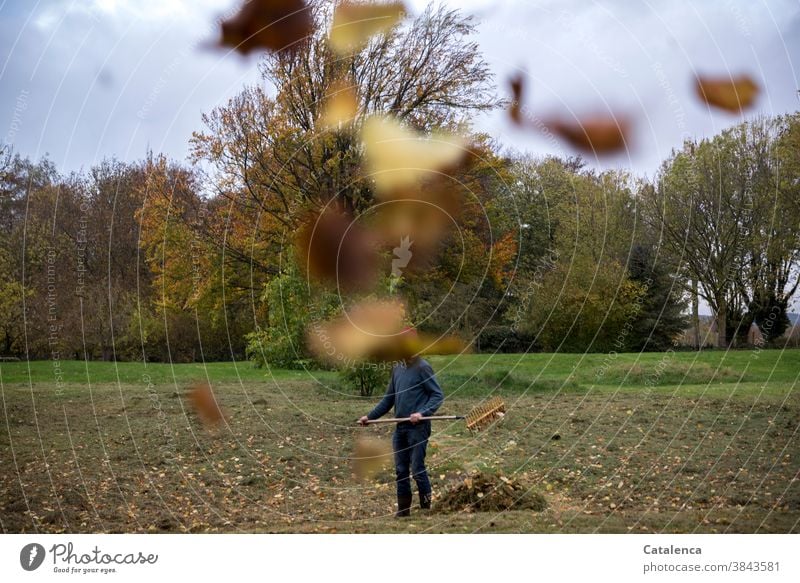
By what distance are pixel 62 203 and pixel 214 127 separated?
10.0ft

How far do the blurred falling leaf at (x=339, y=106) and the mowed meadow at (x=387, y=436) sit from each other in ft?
15.0

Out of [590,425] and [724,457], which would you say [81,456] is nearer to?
[590,425]

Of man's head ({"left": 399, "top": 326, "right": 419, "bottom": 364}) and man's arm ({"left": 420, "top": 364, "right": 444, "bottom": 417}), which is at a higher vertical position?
man's head ({"left": 399, "top": 326, "right": 419, "bottom": 364})

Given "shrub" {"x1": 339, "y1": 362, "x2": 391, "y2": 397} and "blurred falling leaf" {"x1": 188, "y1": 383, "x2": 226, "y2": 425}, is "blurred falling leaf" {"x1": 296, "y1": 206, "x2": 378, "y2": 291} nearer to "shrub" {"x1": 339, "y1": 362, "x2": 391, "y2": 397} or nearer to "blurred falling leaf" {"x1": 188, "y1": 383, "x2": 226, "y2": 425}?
"shrub" {"x1": 339, "y1": 362, "x2": 391, "y2": 397}

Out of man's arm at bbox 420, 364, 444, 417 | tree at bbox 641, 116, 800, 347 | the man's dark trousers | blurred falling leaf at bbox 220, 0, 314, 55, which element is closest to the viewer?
man's arm at bbox 420, 364, 444, 417

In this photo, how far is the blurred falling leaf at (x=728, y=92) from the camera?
30.9 feet

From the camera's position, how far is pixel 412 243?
13.1 meters

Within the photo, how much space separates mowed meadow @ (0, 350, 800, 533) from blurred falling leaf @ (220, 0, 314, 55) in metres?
5.19

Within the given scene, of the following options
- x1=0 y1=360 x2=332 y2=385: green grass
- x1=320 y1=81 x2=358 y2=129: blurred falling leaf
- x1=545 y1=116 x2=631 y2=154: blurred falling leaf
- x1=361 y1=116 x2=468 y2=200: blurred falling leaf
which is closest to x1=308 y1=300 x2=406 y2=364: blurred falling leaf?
x1=0 y1=360 x2=332 y2=385: green grass

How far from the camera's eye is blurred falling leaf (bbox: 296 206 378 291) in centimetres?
1318

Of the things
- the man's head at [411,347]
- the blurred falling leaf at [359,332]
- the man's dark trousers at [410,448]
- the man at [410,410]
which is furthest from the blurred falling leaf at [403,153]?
the man's dark trousers at [410,448]

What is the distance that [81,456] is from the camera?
1145cm

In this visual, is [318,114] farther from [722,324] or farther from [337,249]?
[722,324]

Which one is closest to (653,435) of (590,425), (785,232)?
(590,425)
